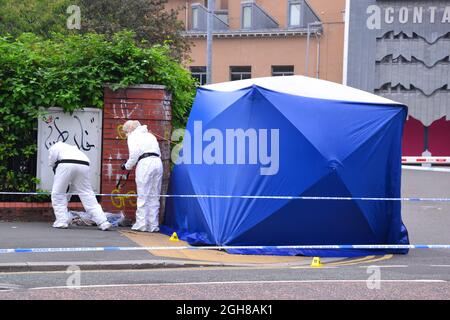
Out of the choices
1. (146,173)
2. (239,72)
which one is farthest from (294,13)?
(146,173)

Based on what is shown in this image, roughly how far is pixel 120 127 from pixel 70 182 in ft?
4.90

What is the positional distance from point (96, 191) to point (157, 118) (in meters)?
1.65

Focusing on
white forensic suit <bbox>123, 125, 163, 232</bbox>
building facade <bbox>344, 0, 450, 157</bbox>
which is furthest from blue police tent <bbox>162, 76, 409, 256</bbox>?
building facade <bbox>344, 0, 450, 157</bbox>

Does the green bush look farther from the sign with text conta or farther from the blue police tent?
the blue police tent

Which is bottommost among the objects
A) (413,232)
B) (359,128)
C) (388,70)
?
(413,232)

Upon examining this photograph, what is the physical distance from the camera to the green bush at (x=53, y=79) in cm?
1318

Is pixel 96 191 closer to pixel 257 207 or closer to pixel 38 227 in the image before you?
pixel 38 227

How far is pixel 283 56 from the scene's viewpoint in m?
51.9

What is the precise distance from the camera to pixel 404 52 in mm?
46250

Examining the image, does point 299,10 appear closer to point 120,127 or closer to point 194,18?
point 194,18

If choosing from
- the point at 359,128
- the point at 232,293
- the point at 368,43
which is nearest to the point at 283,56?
the point at 368,43

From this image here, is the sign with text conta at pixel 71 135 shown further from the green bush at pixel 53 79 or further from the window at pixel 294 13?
the window at pixel 294 13

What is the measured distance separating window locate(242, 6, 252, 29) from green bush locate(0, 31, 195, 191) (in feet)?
128

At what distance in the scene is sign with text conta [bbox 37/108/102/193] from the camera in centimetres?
1325
